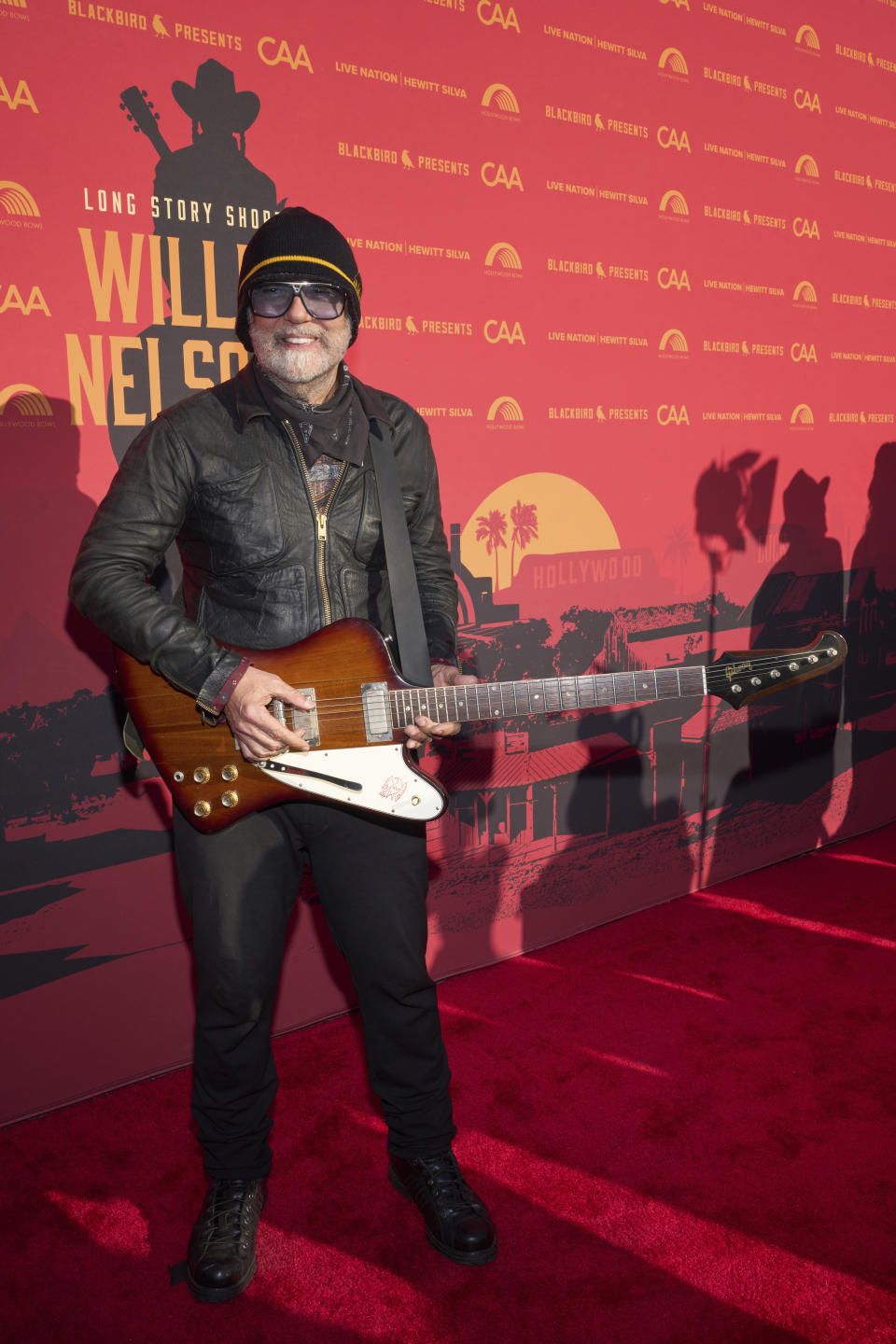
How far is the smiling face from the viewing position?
1.71 m

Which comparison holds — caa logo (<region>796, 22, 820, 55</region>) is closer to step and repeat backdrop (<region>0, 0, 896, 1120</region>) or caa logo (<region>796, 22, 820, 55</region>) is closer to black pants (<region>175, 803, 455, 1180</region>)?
step and repeat backdrop (<region>0, 0, 896, 1120</region>)

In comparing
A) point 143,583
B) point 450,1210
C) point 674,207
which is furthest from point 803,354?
point 450,1210

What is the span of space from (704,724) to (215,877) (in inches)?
91.0

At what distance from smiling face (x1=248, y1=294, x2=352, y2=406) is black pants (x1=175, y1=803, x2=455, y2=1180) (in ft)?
2.70

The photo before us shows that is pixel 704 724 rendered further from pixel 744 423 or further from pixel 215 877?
pixel 215 877

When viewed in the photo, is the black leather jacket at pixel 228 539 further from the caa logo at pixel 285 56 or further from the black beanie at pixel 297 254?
the caa logo at pixel 285 56

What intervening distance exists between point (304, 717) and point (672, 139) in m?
2.56

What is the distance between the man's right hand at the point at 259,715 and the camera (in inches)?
65.2

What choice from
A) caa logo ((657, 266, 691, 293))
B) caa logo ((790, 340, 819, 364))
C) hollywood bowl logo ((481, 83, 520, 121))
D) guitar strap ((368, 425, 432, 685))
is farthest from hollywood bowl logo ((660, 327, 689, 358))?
guitar strap ((368, 425, 432, 685))

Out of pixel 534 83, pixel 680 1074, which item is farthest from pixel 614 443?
pixel 680 1074

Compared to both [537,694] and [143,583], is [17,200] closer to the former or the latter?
[143,583]

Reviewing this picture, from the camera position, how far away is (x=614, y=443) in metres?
3.13

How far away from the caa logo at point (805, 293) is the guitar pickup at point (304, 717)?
282cm

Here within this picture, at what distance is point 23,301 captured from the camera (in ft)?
6.87
